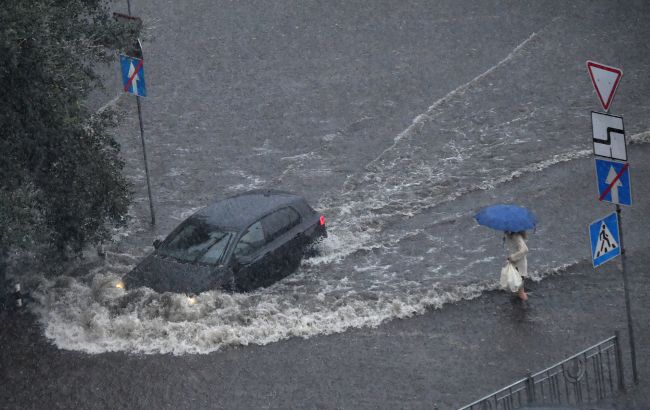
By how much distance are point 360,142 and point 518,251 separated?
864 cm

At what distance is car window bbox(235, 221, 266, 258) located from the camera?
15266 mm

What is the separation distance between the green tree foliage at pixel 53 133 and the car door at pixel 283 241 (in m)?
2.56

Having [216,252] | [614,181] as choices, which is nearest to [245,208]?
[216,252]

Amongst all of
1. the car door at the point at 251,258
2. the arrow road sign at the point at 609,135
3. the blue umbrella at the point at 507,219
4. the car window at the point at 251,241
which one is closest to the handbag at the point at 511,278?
the blue umbrella at the point at 507,219

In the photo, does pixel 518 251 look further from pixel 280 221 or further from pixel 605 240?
pixel 280 221

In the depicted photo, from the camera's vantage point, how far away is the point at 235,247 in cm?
1520

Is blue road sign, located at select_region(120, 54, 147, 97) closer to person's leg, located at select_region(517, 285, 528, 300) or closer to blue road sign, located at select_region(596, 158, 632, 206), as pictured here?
person's leg, located at select_region(517, 285, 528, 300)

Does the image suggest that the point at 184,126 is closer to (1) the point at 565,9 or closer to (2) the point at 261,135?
(2) the point at 261,135

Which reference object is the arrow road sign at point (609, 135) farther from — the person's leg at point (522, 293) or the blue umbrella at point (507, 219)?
the person's leg at point (522, 293)

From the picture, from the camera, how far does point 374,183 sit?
66.3 ft

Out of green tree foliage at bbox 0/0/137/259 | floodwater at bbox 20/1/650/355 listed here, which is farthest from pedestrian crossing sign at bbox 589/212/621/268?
green tree foliage at bbox 0/0/137/259

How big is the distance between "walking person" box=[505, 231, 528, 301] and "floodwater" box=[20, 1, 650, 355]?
83 centimetres

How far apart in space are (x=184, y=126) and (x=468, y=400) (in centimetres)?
1432

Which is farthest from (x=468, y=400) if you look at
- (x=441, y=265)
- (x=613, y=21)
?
(x=613, y=21)
